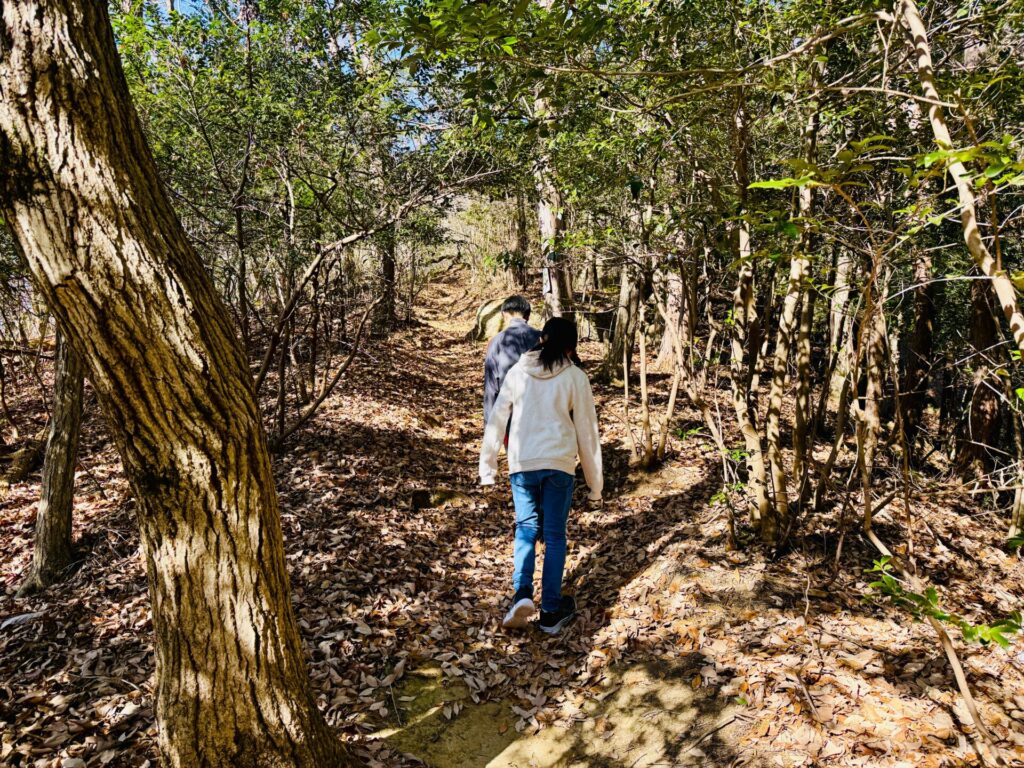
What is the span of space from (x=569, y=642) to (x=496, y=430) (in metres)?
1.59

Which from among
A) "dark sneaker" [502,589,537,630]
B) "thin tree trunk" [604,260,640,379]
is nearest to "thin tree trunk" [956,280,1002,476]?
"thin tree trunk" [604,260,640,379]

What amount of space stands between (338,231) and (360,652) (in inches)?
229

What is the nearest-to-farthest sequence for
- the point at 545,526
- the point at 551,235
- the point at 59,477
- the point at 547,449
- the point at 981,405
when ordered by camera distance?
the point at 547,449 < the point at 545,526 < the point at 59,477 < the point at 981,405 < the point at 551,235

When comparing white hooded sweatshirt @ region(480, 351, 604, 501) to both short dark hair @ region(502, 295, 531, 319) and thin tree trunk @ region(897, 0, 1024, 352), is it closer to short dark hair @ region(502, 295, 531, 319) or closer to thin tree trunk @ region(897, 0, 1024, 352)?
short dark hair @ region(502, 295, 531, 319)

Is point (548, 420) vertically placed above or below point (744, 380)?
below

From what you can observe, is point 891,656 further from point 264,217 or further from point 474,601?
point 264,217

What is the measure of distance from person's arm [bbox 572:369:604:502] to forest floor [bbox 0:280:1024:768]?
0.97 m

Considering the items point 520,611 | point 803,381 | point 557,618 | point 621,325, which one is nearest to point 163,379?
point 520,611

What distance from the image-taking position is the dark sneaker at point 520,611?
4234 millimetres

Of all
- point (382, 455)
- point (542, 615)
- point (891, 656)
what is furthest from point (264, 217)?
point (891, 656)

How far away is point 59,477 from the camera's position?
16.5ft

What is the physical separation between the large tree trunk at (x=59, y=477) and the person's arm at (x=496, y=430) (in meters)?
3.51

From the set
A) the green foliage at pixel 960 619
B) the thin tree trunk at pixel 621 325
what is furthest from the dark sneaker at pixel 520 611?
the thin tree trunk at pixel 621 325

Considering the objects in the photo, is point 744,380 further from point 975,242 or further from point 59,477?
point 59,477
